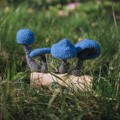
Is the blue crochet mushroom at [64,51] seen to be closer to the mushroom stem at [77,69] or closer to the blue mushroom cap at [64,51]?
the blue mushroom cap at [64,51]

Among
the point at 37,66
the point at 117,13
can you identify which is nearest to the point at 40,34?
the point at 37,66

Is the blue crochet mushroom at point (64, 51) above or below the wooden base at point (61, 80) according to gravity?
above

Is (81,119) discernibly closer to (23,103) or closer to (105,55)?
(23,103)

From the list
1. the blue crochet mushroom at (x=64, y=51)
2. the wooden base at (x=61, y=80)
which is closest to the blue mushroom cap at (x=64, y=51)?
the blue crochet mushroom at (x=64, y=51)

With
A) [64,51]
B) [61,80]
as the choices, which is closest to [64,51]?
[64,51]

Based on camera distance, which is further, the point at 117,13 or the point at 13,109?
the point at 117,13

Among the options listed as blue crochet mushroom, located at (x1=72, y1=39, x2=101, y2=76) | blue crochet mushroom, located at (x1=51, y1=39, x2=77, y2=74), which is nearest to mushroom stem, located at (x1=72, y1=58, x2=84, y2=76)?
blue crochet mushroom, located at (x1=72, y1=39, x2=101, y2=76)
